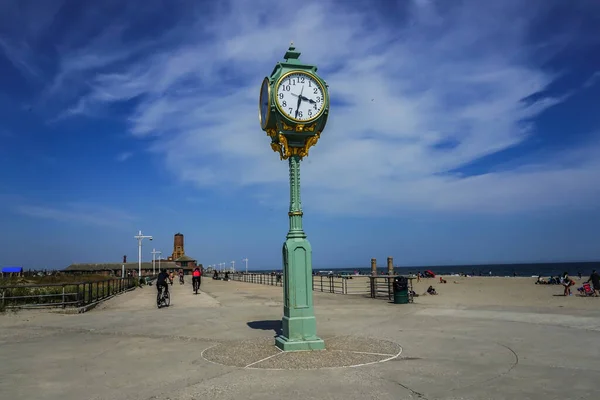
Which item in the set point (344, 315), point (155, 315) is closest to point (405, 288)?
point (344, 315)

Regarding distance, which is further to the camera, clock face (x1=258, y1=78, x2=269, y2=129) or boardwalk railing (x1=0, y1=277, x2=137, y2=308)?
boardwalk railing (x1=0, y1=277, x2=137, y2=308)

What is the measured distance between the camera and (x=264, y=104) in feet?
32.6

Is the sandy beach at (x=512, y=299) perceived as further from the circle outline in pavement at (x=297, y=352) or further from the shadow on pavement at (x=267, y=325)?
the circle outline in pavement at (x=297, y=352)

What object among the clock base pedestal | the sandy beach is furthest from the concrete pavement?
the sandy beach

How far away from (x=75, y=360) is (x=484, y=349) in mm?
7332

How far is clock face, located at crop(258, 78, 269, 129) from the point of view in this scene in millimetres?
9586

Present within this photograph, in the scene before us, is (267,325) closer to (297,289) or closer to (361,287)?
(297,289)

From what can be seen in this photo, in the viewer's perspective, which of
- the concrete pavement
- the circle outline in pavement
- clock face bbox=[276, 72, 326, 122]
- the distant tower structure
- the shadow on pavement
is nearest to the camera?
the concrete pavement

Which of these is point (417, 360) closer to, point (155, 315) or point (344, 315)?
point (344, 315)

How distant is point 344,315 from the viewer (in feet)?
47.4

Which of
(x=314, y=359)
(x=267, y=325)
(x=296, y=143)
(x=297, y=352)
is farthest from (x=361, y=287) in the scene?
(x=314, y=359)

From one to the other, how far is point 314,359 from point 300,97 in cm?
502

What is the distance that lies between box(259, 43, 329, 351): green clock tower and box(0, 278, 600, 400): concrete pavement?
0.66 metres

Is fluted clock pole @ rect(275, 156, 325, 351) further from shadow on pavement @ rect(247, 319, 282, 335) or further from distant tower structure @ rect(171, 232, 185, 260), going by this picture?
distant tower structure @ rect(171, 232, 185, 260)
